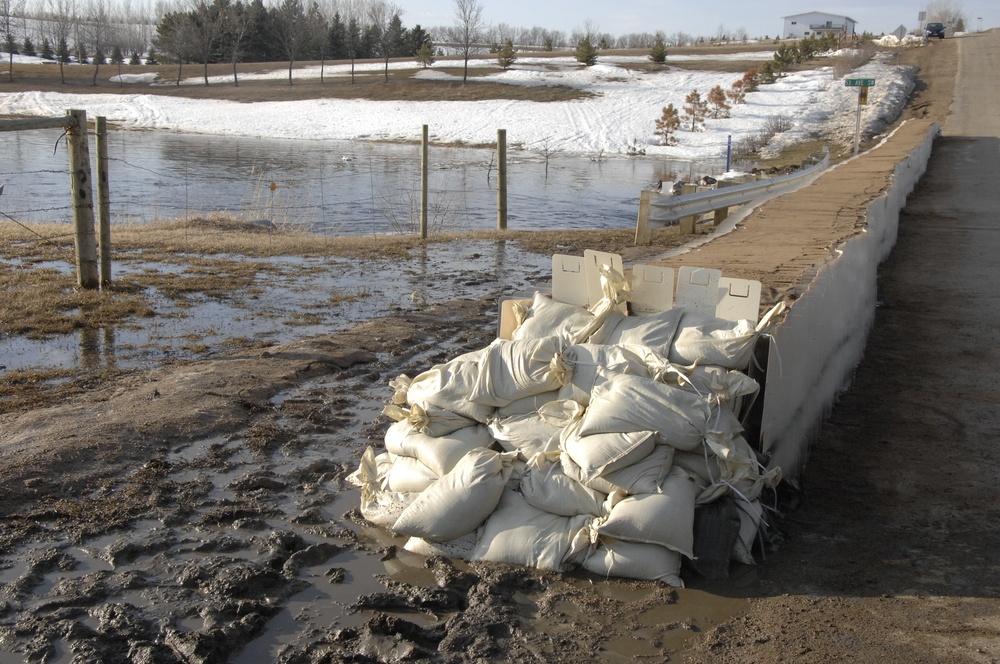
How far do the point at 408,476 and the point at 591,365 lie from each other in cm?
108

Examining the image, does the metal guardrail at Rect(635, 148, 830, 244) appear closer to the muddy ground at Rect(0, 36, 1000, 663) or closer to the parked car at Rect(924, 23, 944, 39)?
the muddy ground at Rect(0, 36, 1000, 663)

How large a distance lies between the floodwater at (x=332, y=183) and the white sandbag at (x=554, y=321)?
8.45 metres

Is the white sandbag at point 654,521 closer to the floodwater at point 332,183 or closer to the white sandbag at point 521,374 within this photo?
the white sandbag at point 521,374

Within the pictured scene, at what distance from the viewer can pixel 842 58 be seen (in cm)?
5378

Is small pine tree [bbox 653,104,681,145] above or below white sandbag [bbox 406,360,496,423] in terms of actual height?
above

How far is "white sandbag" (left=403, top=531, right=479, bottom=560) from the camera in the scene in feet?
13.7

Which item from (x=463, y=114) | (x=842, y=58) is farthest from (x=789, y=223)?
(x=842, y=58)

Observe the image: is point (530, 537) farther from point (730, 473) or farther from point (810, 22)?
point (810, 22)

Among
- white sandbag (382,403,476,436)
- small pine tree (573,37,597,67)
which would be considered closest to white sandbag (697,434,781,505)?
white sandbag (382,403,476,436)

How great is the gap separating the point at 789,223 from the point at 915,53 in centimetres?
5194

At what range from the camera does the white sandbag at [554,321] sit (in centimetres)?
503

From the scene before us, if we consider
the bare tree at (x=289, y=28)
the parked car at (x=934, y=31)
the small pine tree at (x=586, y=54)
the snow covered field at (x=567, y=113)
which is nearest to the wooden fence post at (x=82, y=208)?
the snow covered field at (x=567, y=113)

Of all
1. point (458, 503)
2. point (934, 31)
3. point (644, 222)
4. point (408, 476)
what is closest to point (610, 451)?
point (458, 503)

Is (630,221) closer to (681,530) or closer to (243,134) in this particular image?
(681,530)
